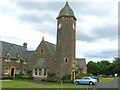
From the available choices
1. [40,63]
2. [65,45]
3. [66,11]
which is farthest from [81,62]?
[66,11]

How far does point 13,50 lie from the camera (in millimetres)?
65938

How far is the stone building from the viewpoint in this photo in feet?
186

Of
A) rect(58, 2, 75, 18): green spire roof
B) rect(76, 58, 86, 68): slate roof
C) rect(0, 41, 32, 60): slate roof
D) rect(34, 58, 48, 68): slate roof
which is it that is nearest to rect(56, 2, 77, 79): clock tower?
rect(58, 2, 75, 18): green spire roof

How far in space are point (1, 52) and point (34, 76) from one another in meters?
10.1

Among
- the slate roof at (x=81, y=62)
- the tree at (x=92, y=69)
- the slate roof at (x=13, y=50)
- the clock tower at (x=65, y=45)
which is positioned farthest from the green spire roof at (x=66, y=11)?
the tree at (x=92, y=69)

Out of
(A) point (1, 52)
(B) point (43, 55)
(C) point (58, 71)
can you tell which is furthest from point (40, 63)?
(A) point (1, 52)

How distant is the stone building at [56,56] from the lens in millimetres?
56625

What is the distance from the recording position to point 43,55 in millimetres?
60562

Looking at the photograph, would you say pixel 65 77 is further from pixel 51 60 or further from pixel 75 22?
pixel 75 22

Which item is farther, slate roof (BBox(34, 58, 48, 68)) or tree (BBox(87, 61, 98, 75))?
tree (BBox(87, 61, 98, 75))

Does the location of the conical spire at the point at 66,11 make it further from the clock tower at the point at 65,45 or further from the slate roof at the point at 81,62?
the slate roof at the point at 81,62

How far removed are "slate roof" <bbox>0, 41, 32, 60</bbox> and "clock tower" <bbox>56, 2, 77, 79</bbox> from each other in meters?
13.7

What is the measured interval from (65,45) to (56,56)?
3747mm

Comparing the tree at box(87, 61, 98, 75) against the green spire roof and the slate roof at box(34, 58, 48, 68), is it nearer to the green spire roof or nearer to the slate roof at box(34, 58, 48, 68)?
the slate roof at box(34, 58, 48, 68)
